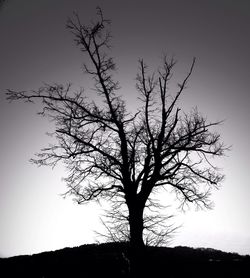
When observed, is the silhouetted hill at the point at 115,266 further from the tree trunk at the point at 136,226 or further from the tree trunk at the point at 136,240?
the tree trunk at the point at 136,226

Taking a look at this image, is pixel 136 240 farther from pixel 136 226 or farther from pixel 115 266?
pixel 115 266

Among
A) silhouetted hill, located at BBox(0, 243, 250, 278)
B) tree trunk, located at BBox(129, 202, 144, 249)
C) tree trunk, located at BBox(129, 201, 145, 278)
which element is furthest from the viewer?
tree trunk, located at BBox(129, 202, 144, 249)

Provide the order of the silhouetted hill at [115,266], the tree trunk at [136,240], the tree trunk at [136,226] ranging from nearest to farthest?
the tree trunk at [136,240], the silhouetted hill at [115,266], the tree trunk at [136,226]

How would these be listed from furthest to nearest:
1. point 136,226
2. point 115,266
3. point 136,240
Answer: point 115,266, point 136,226, point 136,240

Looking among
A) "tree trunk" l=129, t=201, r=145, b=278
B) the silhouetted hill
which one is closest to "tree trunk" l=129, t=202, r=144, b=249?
"tree trunk" l=129, t=201, r=145, b=278

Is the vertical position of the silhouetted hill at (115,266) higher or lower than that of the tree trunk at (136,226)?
lower

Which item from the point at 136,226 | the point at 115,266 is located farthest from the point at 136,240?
the point at 115,266

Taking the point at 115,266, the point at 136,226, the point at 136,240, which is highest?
the point at 136,226

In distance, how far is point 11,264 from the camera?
15.1m

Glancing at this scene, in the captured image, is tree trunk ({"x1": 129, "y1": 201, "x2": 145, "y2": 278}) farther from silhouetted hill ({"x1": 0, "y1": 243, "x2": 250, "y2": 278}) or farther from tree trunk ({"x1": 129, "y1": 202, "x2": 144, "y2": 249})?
silhouetted hill ({"x1": 0, "y1": 243, "x2": 250, "y2": 278})

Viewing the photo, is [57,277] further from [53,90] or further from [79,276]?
[53,90]

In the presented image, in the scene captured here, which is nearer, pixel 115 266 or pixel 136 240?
pixel 136 240

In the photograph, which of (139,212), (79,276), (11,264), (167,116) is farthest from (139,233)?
(11,264)

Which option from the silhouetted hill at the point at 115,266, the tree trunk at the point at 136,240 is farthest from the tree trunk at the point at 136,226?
the silhouetted hill at the point at 115,266
